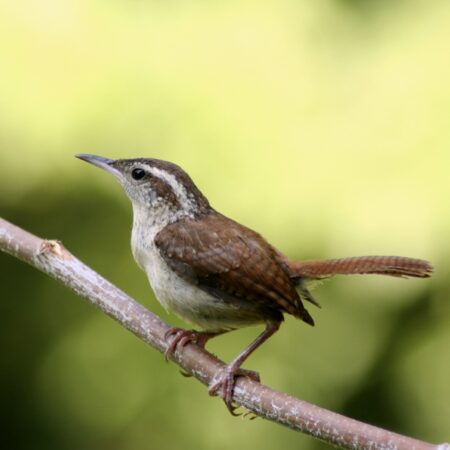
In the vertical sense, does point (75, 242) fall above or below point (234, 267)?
below

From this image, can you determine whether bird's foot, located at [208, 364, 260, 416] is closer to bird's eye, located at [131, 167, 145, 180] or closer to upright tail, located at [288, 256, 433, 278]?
upright tail, located at [288, 256, 433, 278]

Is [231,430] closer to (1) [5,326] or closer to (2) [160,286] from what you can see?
(1) [5,326]

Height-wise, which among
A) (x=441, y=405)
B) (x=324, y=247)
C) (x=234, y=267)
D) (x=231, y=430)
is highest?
(x=234, y=267)

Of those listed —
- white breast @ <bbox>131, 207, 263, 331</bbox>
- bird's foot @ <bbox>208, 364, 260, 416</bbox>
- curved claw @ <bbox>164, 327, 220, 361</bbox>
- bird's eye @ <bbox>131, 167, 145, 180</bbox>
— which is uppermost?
bird's eye @ <bbox>131, 167, 145, 180</bbox>

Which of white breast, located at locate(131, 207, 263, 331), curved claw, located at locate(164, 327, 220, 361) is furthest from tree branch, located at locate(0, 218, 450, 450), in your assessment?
white breast, located at locate(131, 207, 263, 331)

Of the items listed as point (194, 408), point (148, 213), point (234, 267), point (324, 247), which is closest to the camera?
point (234, 267)

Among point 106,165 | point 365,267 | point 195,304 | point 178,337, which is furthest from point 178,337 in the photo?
point 106,165

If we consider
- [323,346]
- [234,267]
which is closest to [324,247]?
[323,346]
